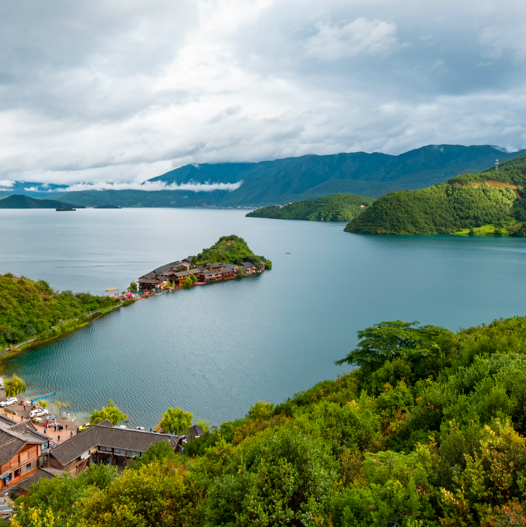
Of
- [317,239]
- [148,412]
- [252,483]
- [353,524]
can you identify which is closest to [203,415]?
[148,412]

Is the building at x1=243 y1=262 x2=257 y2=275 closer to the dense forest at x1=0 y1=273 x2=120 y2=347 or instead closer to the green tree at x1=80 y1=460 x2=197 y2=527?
the dense forest at x1=0 y1=273 x2=120 y2=347

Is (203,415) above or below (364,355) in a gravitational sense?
below

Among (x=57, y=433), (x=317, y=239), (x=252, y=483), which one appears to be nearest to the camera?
(x=252, y=483)

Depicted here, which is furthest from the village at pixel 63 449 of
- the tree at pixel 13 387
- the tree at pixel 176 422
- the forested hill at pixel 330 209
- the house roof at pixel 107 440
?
the forested hill at pixel 330 209

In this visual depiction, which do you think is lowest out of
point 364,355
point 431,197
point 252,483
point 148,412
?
point 148,412

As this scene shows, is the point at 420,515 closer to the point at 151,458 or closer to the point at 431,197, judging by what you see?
the point at 151,458

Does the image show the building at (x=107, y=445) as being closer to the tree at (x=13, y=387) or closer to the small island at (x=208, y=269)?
the tree at (x=13, y=387)

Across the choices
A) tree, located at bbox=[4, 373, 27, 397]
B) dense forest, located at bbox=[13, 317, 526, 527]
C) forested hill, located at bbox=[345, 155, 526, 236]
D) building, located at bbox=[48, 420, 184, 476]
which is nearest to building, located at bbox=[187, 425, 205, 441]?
building, located at bbox=[48, 420, 184, 476]

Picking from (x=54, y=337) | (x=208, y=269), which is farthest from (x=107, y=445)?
(x=208, y=269)
